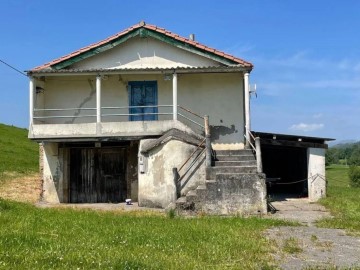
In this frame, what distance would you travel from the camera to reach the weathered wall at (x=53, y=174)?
19.1 m

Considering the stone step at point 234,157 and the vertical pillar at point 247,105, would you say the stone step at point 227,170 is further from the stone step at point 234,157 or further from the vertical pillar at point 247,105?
the vertical pillar at point 247,105

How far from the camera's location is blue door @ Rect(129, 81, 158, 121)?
19.5m

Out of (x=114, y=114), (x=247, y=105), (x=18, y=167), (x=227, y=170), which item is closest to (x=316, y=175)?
(x=247, y=105)

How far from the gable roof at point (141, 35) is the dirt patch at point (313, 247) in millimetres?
8205

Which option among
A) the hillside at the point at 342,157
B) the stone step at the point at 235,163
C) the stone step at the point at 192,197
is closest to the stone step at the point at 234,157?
the stone step at the point at 235,163

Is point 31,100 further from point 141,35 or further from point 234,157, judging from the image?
point 234,157

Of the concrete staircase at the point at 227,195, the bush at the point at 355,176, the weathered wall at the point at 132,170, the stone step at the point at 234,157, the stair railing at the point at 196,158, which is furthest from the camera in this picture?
the bush at the point at 355,176

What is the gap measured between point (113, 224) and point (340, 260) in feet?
17.3

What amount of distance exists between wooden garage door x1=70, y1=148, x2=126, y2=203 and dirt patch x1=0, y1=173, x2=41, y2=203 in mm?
1835

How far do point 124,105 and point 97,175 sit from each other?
331 centimetres

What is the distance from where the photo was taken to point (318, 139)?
68.4ft

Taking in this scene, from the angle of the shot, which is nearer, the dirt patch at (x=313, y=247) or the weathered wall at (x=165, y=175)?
the dirt patch at (x=313, y=247)

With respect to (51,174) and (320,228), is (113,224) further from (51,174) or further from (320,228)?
(51,174)

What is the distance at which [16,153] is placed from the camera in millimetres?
33500
